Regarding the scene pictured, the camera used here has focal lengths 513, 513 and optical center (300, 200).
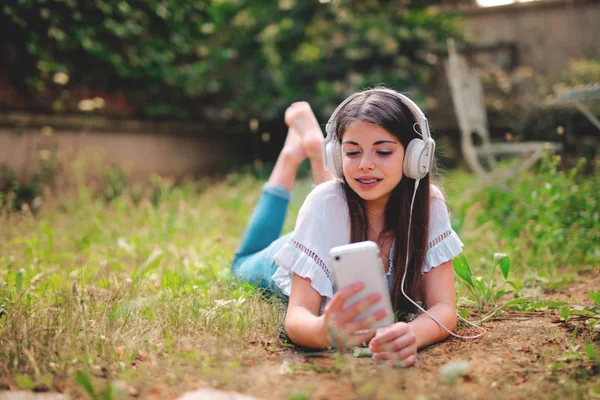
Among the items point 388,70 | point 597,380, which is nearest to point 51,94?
point 388,70

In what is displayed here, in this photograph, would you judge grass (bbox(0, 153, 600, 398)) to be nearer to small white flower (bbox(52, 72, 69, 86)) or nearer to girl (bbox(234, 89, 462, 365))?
girl (bbox(234, 89, 462, 365))

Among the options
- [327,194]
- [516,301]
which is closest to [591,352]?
[516,301]

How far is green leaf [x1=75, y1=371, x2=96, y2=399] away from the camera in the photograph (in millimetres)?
1285

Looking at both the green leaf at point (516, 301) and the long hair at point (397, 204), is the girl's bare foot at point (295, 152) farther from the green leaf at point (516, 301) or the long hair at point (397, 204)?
the green leaf at point (516, 301)

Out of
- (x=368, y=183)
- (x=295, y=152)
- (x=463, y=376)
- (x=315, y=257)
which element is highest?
(x=295, y=152)

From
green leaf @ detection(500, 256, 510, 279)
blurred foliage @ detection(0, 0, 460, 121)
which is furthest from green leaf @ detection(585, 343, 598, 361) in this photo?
blurred foliage @ detection(0, 0, 460, 121)

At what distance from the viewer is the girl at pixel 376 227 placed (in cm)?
172

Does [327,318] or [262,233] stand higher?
[262,233]

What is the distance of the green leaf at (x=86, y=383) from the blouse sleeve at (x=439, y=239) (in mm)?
1136

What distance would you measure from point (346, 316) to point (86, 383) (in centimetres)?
70

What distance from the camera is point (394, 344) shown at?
1475mm

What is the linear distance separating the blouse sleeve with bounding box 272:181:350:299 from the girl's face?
11cm

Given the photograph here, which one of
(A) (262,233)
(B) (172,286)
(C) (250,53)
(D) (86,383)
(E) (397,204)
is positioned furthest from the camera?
(C) (250,53)

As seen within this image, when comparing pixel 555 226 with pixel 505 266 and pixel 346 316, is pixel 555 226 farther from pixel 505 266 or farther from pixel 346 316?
pixel 346 316
